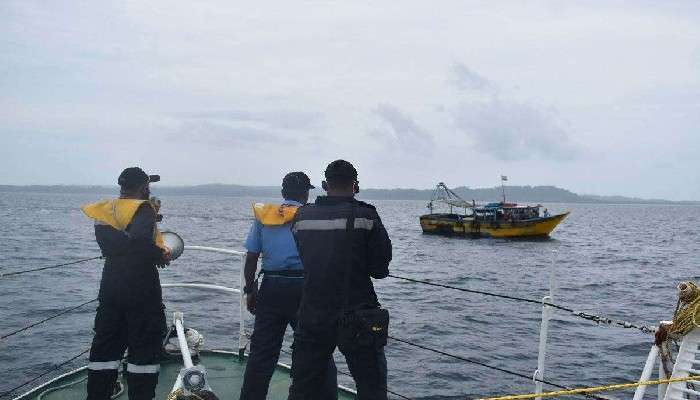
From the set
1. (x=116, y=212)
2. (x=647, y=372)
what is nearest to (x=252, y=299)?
(x=116, y=212)

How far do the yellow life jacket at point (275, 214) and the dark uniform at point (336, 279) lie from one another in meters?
0.87

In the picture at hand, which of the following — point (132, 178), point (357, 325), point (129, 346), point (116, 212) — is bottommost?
point (129, 346)

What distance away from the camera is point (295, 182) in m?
4.99

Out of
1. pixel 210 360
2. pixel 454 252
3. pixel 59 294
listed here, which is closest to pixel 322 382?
pixel 210 360

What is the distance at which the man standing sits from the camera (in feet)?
12.4

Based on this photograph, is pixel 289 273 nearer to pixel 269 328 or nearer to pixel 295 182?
pixel 269 328

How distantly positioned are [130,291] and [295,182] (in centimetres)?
152

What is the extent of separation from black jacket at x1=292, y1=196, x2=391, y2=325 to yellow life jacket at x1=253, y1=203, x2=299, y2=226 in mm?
920

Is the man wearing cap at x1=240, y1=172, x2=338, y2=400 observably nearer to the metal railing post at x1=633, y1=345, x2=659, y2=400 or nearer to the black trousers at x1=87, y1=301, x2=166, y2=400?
the black trousers at x1=87, y1=301, x2=166, y2=400

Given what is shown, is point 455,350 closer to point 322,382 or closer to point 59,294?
point 322,382

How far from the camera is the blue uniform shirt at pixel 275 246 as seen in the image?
4.82 metres

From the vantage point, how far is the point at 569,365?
51.4ft

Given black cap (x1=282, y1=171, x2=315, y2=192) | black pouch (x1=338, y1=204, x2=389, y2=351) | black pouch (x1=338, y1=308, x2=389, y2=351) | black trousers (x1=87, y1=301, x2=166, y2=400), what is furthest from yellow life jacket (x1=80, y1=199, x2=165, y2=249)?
black pouch (x1=338, y1=308, x2=389, y2=351)

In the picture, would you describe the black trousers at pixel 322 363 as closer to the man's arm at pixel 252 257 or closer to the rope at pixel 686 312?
the man's arm at pixel 252 257
